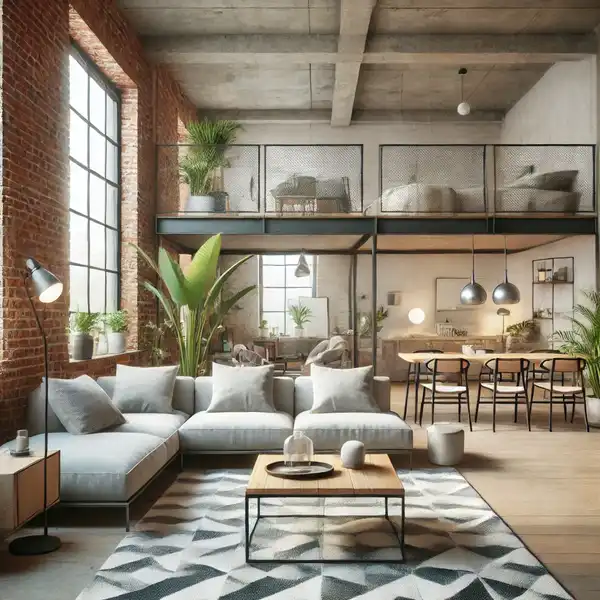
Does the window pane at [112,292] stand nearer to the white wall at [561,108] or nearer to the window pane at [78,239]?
the window pane at [78,239]

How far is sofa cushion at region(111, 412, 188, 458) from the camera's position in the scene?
17.1 ft

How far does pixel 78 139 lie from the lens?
719 centimetres

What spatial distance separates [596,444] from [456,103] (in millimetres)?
7343

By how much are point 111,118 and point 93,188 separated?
44.2 inches

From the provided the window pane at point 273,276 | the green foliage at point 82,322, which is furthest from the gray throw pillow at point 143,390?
A: the window pane at point 273,276

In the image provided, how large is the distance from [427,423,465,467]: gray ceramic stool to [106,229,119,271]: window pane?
13.9ft

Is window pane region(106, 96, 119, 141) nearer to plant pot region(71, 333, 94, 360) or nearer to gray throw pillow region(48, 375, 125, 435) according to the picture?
A: plant pot region(71, 333, 94, 360)

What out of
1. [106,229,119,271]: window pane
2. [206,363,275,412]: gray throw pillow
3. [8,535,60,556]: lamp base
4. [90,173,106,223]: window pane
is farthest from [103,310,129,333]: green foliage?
[8,535,60,556]: lamp base

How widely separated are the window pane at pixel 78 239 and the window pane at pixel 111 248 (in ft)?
2.33

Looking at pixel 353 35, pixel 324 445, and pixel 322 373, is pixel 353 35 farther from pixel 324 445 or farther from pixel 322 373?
pixel 324 445

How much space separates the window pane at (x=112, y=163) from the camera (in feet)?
26.8

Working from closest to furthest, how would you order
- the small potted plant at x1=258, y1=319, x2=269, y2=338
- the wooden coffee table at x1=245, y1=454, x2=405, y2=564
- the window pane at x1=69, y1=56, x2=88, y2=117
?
1. the wooden coffee table at x1=245, y1=454, x2=405, y2=564
2. the window pane at x1=69, y1=56, x2=88, y2=117
3. the small potted plant at x1=258, y1=319, x2=269, y2=338

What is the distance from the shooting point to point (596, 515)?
14.8ft

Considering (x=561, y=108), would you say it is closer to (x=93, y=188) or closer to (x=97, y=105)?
(x=97, y=105)
